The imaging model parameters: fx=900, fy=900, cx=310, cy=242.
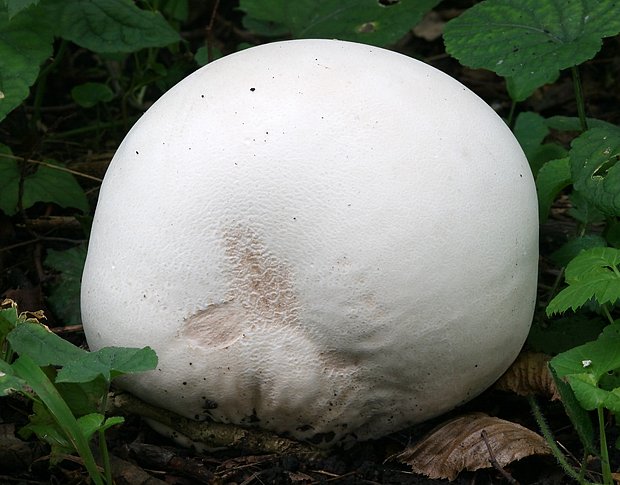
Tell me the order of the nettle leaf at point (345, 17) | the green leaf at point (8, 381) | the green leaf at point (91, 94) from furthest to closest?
the green leaf at point (91, 94) → the nettle leaf at point (345, 17) → the green leaf at point (8, 381)

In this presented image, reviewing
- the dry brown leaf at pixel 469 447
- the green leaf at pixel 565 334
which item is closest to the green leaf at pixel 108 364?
the dry brown leaf at pixel 469 447

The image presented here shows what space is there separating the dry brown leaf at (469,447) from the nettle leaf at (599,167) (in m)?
0.63

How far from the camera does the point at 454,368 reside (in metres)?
2.30

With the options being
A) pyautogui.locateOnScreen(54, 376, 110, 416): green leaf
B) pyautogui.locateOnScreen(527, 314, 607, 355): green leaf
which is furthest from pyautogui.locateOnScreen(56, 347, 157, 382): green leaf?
pyautogui.locateOnScreen(527, 314, 607, 355): green leaf

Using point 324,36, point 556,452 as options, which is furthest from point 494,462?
point 324,36

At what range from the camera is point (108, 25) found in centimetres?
320

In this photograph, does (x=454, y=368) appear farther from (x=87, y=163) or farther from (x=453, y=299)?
(x=87, y=163)

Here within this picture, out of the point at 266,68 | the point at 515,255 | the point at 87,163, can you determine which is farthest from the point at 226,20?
the point at 515,255

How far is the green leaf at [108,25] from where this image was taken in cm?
315

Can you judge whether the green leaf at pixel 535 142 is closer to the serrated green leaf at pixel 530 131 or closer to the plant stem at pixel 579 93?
the serrated green leaf at pixel 530 131

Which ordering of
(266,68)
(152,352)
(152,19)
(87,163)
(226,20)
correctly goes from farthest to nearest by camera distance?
(226,20), (87,163), (152,19), (266,68), (152,352)

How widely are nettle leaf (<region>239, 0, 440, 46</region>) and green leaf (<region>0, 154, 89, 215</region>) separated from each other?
3.21 feet

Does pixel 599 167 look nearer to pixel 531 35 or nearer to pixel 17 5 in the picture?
pixel 531 35

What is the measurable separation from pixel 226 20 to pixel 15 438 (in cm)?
321
